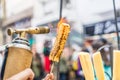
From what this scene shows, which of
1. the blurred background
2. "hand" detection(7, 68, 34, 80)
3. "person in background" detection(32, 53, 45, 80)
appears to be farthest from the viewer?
"person in background" detection(32, 53, 45, 80)

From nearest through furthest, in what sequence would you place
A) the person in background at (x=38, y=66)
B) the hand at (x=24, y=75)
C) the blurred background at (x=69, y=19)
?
the hand at (x=24, y=75) → the blurred background at (x=69, y=19) → the person in background at (x=38, y=66)

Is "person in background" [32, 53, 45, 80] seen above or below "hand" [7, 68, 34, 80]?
below

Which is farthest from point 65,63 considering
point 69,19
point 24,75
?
point 24,75

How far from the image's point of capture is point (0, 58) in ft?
2.20

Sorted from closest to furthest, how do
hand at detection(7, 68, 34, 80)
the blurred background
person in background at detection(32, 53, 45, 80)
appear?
hand at detection(7, 68, 34, 80) → the blurred background → person in background at detection(32, 53, 45, 80)

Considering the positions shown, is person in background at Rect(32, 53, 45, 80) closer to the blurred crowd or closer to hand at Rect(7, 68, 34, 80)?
the blurred crowd

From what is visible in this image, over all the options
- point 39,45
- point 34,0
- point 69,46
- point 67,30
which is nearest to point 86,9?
point 69,46

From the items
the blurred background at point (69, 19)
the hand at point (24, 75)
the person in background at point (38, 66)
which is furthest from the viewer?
the person in background at point (38, 66)

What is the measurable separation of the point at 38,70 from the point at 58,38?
240cm

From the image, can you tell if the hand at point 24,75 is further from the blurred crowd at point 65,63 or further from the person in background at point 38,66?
the person in background at point 38,66

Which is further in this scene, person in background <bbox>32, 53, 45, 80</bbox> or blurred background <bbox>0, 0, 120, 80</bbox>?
person in background <bbox>32, 53, 45, 80</bbox>

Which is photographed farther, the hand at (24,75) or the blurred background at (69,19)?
the blurred background at (69,19)

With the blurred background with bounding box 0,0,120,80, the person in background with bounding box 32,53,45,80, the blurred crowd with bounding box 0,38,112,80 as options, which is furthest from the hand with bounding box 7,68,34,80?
the person in background with bounding box 32,53,45,80

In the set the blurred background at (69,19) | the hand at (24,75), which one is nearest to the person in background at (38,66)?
the blurred background at (69,19)
